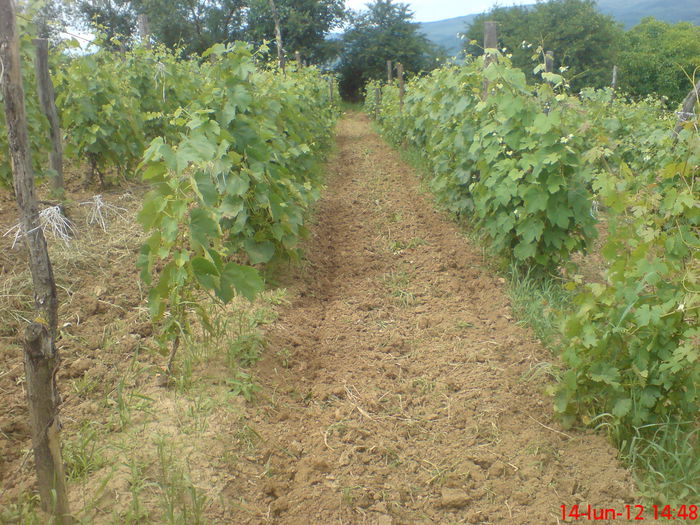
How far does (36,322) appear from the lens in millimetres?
1820

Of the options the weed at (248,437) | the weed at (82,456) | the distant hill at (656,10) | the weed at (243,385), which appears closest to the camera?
the weed at (82,456)

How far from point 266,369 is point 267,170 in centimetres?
169

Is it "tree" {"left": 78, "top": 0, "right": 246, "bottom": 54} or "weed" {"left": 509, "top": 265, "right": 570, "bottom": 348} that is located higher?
"tree" {"left": 78, "top": 0, "right": 246, "bottom": 54}

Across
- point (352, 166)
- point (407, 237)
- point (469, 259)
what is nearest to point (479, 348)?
point (469, 259)

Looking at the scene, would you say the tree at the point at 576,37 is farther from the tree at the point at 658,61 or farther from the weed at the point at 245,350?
the weed at the point at 245,350

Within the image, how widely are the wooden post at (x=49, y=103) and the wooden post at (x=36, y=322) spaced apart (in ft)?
12.3

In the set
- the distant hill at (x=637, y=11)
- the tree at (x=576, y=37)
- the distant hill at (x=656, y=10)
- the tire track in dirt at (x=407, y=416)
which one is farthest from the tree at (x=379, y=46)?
the distant hill at (x=656, y=10)

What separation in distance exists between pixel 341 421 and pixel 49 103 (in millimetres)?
4527

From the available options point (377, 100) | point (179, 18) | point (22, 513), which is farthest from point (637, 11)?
point (22, 513)

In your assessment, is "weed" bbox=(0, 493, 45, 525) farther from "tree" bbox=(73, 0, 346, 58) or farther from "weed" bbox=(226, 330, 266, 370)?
"tree" bbox=(73, 0, 346, 58)

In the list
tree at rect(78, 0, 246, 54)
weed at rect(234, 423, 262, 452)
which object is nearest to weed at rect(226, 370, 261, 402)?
weed at rect(234, 423, 262, 452)

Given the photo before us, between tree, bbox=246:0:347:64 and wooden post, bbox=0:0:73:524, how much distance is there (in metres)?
31.9

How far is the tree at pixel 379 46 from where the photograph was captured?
33500 millimetres

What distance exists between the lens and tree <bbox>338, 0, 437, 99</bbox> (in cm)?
3350
